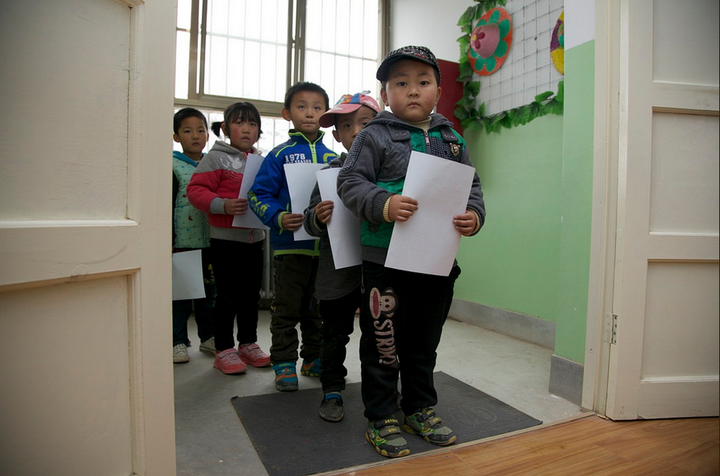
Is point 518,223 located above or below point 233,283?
above

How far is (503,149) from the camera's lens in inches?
106

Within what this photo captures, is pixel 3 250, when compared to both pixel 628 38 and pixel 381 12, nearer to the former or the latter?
pixel 628 38

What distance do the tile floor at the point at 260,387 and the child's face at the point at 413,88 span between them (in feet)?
3.18

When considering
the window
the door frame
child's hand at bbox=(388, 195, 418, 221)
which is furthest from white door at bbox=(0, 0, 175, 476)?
the window

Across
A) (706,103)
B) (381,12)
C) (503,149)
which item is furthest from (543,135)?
(381,12)

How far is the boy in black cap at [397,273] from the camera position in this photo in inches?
50.3

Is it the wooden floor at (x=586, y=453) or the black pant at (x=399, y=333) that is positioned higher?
the black pant at (x=399, y=333)

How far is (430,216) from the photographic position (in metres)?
1.23

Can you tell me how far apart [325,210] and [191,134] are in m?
1.19

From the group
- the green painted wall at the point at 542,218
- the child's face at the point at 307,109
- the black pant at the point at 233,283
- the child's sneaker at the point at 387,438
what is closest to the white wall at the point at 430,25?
the green painted wall at the point at 542,218

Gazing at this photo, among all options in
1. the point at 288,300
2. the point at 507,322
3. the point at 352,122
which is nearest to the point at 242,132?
the point at 352,122

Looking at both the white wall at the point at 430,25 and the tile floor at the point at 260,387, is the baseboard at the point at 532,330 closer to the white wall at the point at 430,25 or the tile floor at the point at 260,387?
the tile floor at the point at 260,387

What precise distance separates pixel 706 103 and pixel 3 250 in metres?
1.79

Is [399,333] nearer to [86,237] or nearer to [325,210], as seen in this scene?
[325,210]
